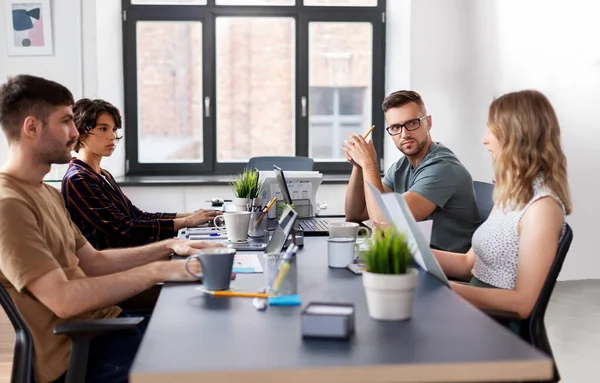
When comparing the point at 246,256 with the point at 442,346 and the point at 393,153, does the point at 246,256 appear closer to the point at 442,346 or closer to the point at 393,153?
the point at 442,346

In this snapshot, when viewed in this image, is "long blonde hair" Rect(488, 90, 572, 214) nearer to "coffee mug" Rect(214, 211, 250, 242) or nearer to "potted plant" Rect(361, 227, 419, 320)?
"potted plant" Rect(361, 227, 419, 320)

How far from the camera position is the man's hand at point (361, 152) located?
3.15 metres

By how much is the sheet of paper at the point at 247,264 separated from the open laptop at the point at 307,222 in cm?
49

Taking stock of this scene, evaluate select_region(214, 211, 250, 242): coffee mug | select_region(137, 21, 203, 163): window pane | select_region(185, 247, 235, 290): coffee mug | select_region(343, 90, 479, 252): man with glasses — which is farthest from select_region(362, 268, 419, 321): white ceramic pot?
select_region(137, 21, 203, 163): window pane

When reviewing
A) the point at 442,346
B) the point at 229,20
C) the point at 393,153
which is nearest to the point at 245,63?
the point at 229,20

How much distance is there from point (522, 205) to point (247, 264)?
0.80 meters

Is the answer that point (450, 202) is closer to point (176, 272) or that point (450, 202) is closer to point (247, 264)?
point (247, 264)

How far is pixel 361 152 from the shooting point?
126 inches

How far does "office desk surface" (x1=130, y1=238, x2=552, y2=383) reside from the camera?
3.86 ft

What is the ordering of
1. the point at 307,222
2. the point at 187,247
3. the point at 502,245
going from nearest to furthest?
1. the point at 502,245
2. the point at 187,247
3. the point at 307,222

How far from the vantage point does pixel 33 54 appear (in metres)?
5.01

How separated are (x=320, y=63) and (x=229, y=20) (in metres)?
0.78

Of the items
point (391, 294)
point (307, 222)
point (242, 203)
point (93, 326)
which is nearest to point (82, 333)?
point (93, 326)

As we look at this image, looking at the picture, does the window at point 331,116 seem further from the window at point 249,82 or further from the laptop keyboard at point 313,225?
the laptop keyboard at point 313,225
